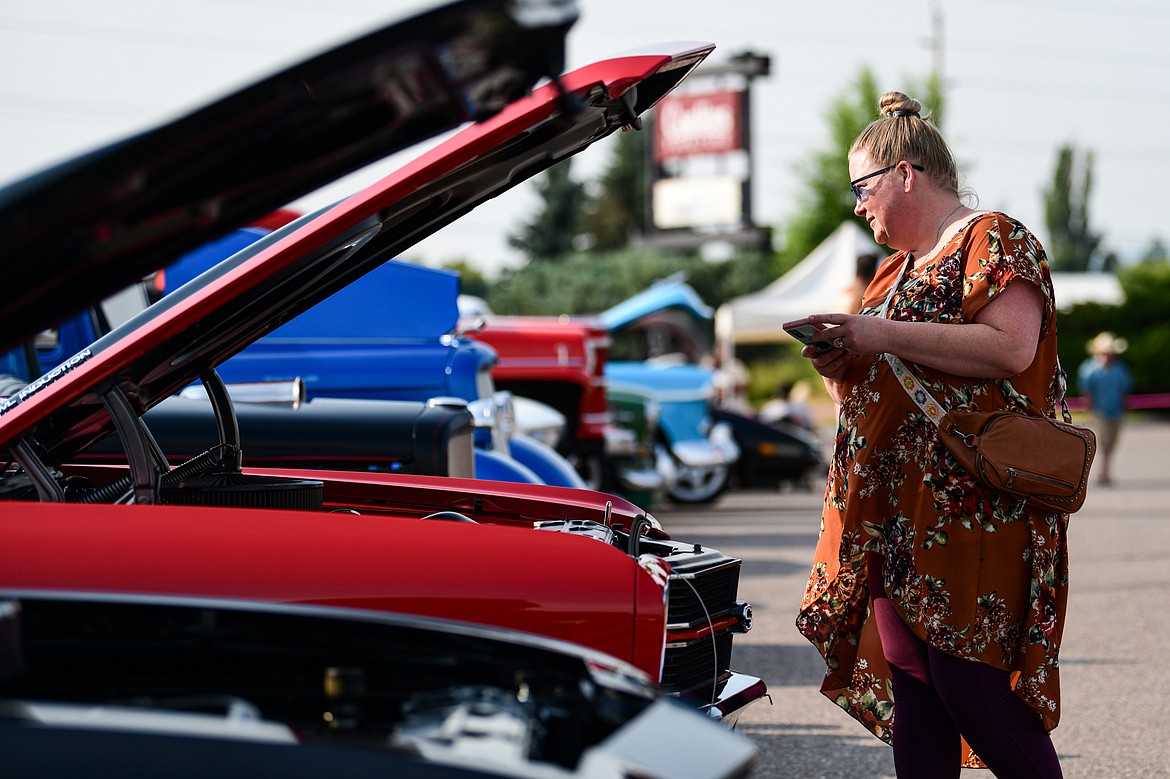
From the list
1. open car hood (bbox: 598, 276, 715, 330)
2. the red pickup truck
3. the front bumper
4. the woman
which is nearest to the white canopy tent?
open car hood (bbox: 598, 276, 715, 330)

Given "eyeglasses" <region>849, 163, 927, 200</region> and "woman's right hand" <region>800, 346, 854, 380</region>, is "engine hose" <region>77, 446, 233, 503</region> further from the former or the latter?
"eyeglasses" <region>849, 163, 927, 200</region>

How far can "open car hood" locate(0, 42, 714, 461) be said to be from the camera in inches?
88.7

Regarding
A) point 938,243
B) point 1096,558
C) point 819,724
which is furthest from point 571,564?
point 1096,558

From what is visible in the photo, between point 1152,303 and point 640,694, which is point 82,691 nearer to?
point 640,694

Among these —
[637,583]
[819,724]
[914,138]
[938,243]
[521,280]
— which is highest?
[914,138]

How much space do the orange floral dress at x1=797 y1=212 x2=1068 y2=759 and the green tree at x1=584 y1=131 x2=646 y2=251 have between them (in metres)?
61.6

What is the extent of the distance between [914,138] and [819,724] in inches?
102

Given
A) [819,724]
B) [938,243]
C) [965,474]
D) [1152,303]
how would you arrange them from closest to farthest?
[965,474], [938,243], [819,724], [1152,303]

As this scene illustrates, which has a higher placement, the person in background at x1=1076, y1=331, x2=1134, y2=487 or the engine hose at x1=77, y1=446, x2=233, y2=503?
the engine hose at x1=77, y1=446, x2=233, y2=503

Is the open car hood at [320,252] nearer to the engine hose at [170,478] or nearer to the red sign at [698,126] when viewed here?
the engine hose at [170,478]

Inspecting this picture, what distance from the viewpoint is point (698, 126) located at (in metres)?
32.3

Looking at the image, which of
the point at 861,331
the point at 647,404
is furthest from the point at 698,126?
the point at 861,331

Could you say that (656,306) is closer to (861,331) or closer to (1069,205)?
(861,331)

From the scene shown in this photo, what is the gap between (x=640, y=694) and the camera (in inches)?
64.2
